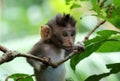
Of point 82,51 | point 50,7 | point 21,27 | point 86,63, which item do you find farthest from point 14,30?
point 82,51

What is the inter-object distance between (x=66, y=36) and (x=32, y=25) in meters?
3.11

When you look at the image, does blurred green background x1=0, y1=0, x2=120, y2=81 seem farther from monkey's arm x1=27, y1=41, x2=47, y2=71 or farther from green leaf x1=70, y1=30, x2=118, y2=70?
green leaf x1=70, y1=30, x2=118, y2=70

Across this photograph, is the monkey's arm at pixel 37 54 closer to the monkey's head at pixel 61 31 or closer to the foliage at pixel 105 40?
the monkey's head at pixel 61 31

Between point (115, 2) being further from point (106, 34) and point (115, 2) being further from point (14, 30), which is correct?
point (14, 30)

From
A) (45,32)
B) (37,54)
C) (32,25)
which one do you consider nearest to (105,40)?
(37,54)

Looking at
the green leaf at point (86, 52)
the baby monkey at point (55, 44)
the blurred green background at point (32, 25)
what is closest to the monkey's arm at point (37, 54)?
the baby monkey at point (55, 44)

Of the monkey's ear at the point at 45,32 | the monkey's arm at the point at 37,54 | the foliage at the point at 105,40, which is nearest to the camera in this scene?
the foliage at the point at 105,40

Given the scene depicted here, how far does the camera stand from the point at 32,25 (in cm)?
542

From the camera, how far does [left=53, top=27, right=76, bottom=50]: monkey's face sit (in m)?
2.24

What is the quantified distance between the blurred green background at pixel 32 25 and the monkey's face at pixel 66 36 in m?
0.15

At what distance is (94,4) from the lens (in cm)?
155

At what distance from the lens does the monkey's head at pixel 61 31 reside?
2282 millimetres

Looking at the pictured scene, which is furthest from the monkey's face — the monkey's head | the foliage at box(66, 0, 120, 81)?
the foliage at box(66, 0, 120, 81)

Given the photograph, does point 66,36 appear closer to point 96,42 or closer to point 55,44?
point 55,44
